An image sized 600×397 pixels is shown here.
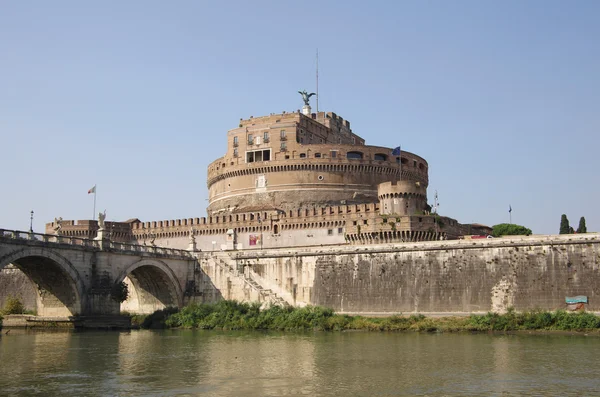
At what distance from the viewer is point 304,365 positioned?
24.5 m

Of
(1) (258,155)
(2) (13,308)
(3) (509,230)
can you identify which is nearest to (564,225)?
(3) (509,230)

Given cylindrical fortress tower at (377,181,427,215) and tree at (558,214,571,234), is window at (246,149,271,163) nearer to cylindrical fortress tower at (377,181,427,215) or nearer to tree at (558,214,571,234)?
cylindrical fortress tower at (377,181,427,215)

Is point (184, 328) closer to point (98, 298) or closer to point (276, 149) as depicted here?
point (98, 298)

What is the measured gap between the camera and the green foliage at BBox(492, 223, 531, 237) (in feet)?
193

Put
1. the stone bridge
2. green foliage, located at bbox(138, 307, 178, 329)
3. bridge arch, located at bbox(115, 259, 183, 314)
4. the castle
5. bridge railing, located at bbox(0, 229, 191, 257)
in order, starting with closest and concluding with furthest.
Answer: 1. bridge railing, located at bbox(0, 229, 191, 257)
2. the stone bridge
3. green foliage, located at bbox(138, 307, 178, 329)
4. bridge arch, located at bbox(115, 259, 183, 314)
5. the castle

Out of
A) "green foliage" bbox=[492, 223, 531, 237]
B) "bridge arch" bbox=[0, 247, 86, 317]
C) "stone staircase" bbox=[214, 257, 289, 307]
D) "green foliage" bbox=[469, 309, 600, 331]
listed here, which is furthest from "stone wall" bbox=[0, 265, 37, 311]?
"green foliage" bbox=[492, 223, 531, 237]

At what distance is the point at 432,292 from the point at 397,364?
638 inches

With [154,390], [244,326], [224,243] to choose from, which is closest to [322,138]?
Answer: [224,243]

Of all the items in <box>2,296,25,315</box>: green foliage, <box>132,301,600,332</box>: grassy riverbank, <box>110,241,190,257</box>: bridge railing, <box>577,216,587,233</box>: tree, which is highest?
<box>577,216,587,233</box>: tree

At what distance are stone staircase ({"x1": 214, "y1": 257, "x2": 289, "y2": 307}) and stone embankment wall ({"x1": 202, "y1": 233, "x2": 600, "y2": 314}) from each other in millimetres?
167

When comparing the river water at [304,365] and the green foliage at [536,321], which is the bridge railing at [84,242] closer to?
the river water at [304,365]

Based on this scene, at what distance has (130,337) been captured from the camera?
35.9 metres

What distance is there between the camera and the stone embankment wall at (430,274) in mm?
36812

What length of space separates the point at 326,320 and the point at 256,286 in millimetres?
7009
